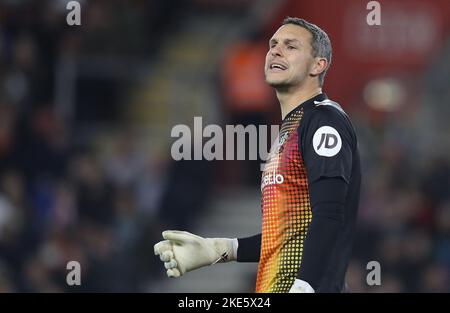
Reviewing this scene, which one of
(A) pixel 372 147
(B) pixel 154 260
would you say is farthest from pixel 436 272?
(B) pixel 154 260

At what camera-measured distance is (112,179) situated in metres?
14.0

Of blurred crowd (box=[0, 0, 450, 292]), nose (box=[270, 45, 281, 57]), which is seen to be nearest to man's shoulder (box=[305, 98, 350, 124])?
nose (box=[270, 45, 281, 57])

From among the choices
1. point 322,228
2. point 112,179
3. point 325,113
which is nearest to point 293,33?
point 325,113

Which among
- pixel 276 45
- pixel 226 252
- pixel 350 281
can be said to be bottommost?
pixel 350 281

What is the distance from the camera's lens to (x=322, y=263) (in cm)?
534

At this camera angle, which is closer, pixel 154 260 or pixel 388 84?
pixel 154 260

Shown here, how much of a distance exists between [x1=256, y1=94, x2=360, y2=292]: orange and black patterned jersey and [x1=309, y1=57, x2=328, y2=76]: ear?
5.6 inches

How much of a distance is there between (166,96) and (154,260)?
3063 millimetres

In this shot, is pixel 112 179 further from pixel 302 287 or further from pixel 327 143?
pixel 302 287

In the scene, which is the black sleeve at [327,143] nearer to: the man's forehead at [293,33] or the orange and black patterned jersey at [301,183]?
the orange and black patterned jersey at [301,183]

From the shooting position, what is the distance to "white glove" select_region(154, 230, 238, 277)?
19.3 feet
